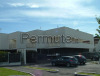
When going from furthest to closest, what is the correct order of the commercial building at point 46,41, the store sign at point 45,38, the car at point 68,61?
1. the store sign at point 45,38
2. the commercial building at point 46,41
3. the car at point 68,61

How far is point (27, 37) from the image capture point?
37.5m

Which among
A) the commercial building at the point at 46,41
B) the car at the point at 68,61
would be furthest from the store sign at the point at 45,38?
the car at the point at 68,61

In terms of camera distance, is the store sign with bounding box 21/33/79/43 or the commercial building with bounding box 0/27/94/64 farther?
the store sign with bounding box 21/33/79/43

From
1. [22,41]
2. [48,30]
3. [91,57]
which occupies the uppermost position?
[48,30]

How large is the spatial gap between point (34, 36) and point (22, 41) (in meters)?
3.01

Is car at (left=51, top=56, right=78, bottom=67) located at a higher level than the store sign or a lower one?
lower

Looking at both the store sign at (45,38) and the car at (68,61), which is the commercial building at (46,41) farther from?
the car at (68,61)

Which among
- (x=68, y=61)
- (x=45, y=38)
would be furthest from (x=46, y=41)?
(x=68, y=61)

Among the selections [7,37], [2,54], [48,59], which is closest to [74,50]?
[48,59]

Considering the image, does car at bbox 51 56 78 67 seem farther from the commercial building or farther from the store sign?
the store sign

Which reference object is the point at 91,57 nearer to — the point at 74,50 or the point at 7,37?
the point at 74,50

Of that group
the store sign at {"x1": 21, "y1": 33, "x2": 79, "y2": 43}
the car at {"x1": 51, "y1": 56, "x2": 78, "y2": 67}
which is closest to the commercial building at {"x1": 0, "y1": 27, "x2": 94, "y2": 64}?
the store sign at {"x1": 21, "y1": 33, "x2": 79, "y2": 43}

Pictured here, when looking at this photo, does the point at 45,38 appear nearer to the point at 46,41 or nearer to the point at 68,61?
the point at 46,41

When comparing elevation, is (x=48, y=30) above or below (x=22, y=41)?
above
